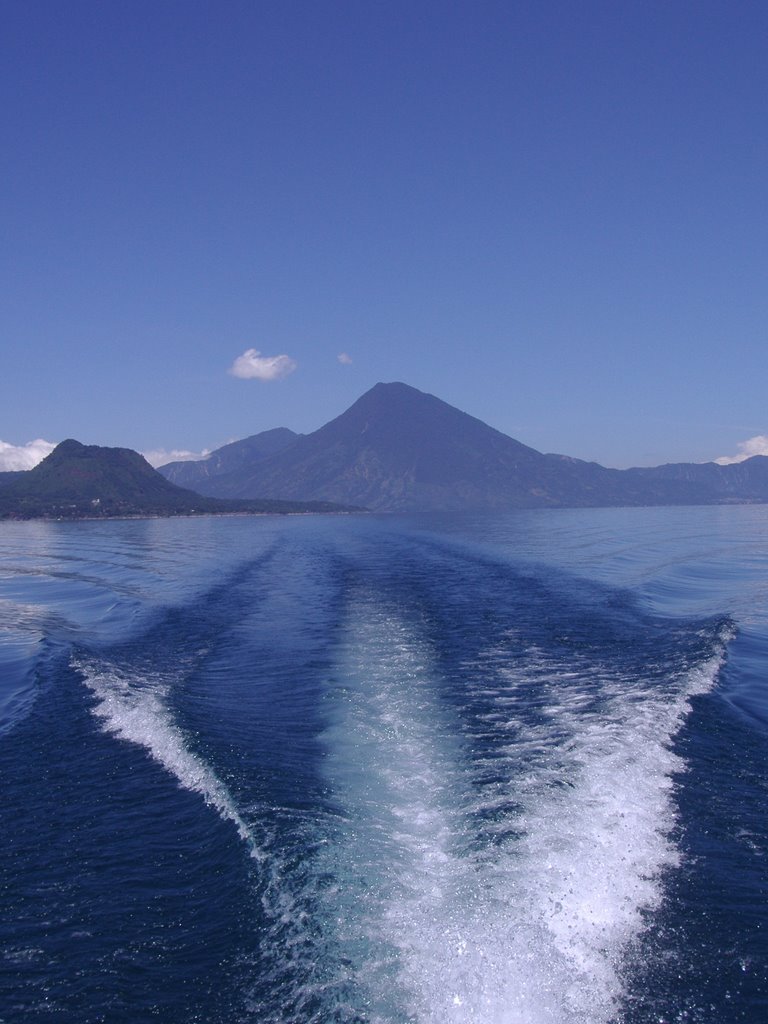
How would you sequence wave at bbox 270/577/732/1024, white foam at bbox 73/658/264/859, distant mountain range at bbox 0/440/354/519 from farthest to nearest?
distant mountain range at bbox 0/440/354/519
white foam at bbox 73/658/264/859
wave at bbox 270/577/732/1024

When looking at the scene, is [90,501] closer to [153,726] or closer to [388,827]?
[153,726]

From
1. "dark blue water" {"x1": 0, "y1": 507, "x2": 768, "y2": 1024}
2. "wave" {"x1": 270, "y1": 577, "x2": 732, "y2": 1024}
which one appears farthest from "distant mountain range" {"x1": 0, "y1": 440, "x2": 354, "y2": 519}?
"wave" {"x1": 270, "y1": 577, "x2": 732, "y2": 1024}

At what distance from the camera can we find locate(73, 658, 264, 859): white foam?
10.2 metres

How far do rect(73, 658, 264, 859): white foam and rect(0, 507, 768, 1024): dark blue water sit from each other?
7 cm

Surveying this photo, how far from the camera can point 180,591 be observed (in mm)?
33500

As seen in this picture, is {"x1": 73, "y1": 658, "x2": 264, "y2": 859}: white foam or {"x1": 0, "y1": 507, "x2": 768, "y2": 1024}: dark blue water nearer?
{"x1": 0, "y1": 507, "x2": 768, "y2": 1024}: dark blue water

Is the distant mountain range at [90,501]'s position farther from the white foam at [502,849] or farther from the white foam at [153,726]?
the white foam at [502,849]

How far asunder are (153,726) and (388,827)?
20.5 ft

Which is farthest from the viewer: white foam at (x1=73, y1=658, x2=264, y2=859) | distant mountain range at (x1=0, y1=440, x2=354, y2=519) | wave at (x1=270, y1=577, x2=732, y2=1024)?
distant mountain range at (x1=0, y1=440, x2=354, y2=519)

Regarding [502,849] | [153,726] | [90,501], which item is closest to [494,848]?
[502,849]

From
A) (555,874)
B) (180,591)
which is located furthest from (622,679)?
(180,591)

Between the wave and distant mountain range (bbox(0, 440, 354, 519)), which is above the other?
distant mountain range (bbox(0, 440, 354, 519))

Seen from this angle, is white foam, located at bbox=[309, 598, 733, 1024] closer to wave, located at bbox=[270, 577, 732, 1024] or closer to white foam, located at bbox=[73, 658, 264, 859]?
wave, located at bbox=[270, 577, 732, 1024]

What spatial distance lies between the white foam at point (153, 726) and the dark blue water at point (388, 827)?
0.07 meters
